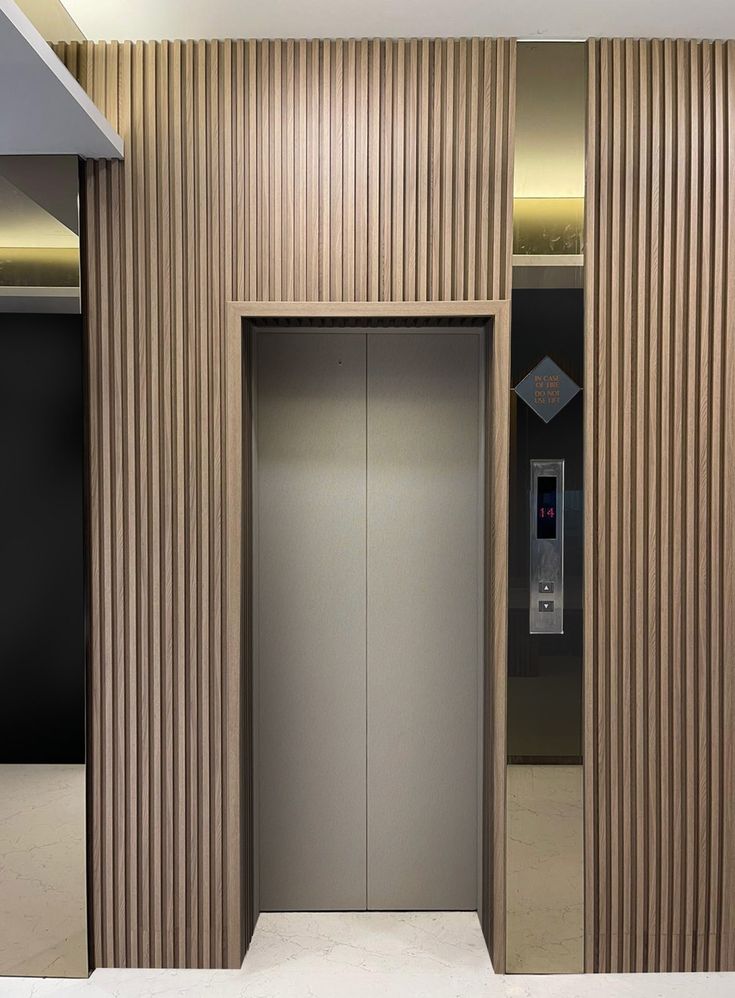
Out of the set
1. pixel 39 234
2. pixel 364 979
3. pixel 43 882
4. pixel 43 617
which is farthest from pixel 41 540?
pixel 364 979

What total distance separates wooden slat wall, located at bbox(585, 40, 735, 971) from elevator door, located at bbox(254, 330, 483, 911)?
0.51 m

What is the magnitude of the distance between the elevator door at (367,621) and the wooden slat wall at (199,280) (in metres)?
0.36

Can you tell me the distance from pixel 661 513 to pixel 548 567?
1.32ft

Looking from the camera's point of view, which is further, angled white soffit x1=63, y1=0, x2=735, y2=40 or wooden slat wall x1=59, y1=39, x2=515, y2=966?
wooden slat wall x1=59, y1=39, x2=515, y2=966

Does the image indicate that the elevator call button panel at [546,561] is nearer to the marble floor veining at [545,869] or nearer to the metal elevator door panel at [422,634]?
the metal elevator door panel at [422,634]

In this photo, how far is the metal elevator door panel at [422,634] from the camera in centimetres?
297

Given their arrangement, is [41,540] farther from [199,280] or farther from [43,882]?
[43,882]

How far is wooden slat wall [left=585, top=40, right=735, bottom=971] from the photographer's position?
2.58 m

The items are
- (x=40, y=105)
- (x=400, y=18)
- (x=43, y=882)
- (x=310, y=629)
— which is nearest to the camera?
(x=40, y=105)

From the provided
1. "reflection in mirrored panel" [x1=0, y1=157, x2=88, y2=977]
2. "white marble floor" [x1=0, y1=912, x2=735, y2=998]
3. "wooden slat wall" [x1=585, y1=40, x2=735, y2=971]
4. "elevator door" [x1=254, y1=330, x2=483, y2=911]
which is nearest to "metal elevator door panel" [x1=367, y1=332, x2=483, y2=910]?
"elevator door" [x1=254, y1=330, x2=483, y2=911]

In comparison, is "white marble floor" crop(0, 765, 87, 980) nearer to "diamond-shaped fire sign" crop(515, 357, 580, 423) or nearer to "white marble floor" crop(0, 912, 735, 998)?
"white marble floor" crop(0, 912, 735, 998)

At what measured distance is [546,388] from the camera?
2.59 metres

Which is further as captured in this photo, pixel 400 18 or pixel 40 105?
pixel 400 18

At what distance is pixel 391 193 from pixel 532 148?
1.51ft
